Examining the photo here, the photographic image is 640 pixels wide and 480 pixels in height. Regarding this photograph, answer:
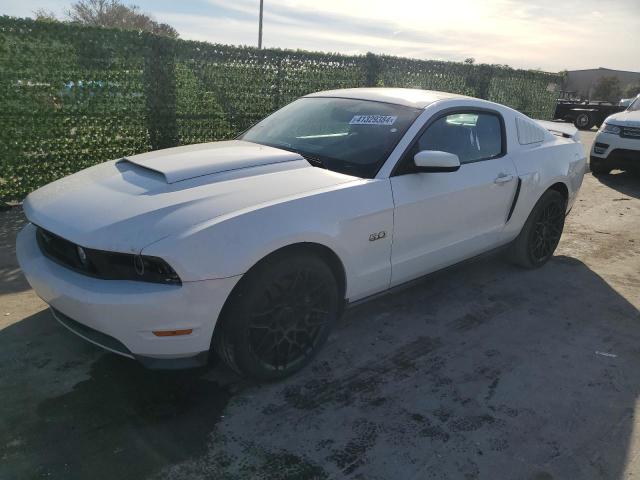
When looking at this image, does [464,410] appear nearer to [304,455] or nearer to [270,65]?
[304,455]

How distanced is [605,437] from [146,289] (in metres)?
2.35

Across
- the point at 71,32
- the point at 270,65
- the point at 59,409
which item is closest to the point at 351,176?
the point at 59,409

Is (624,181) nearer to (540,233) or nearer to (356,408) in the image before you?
(540,233)

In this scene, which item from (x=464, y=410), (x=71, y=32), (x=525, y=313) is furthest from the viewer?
(x=71, y=32)

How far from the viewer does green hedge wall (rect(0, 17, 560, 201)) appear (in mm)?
5703

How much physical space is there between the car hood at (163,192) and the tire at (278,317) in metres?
0.37

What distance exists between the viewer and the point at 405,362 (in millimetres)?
3143

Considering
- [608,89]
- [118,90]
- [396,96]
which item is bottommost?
[118,90]

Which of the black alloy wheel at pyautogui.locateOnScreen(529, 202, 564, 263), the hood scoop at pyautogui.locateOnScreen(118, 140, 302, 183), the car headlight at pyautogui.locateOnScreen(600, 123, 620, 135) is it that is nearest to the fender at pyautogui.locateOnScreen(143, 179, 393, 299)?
the hood scoop at pyautogui.locateOnScreen(118, 140, 302, 183)

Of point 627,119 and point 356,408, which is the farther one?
point 627,119

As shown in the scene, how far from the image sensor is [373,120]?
137 inches

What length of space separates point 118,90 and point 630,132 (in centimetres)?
819

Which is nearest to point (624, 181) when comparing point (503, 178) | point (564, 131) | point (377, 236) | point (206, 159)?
point (564, 131)

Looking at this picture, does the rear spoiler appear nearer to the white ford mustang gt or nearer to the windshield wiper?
the white ford mustang gt
